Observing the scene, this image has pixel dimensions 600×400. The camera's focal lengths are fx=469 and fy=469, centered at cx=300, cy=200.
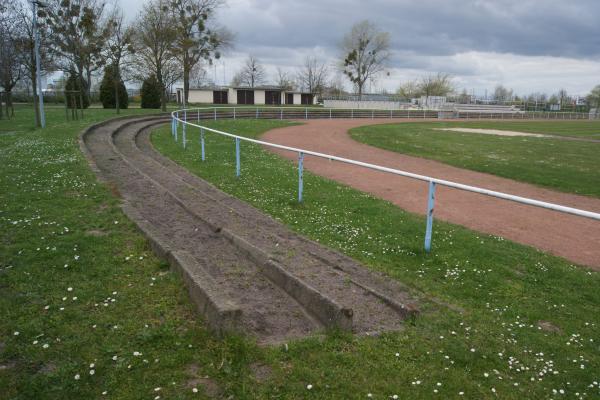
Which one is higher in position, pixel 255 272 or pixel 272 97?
pixel 272 97

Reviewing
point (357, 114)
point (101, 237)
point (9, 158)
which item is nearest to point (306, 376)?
point (101, 237)

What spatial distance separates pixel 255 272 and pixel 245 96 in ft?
210

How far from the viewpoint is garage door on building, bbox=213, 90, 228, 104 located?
211ft

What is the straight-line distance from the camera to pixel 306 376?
3521mm

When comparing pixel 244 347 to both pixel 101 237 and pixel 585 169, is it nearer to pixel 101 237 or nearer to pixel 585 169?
pixel 101 237

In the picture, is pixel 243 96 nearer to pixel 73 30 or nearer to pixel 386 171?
pixel 73 30

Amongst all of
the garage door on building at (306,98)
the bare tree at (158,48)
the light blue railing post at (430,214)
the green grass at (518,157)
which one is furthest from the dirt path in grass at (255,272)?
the garage door on building at (306,98)

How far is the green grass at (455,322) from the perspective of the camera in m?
3.56

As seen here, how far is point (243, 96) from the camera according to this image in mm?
66938

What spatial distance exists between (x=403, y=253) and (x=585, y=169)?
485 inches

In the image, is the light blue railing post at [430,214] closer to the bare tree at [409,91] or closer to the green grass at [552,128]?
the green grass at [552,128]

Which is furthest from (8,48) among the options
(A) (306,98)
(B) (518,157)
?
(A) (306,98)

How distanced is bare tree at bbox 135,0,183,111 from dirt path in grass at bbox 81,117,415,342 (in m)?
29.2

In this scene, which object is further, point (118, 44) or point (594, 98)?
point (594, 98)
